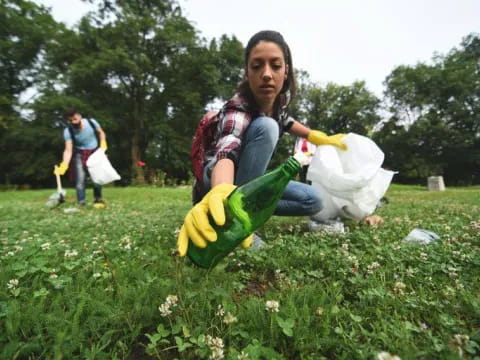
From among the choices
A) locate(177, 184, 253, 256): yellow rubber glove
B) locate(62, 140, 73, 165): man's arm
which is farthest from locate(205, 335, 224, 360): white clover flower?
locate(62, 140, 73, 165): man's arm

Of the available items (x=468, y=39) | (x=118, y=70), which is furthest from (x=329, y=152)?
(x=468, y=39)

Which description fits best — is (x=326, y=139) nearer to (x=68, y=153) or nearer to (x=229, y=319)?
(x=229, y=319)

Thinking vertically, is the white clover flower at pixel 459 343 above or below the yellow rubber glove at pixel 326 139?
below

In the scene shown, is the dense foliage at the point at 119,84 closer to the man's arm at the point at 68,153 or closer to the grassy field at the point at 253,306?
the man's arm at the point at 68,153

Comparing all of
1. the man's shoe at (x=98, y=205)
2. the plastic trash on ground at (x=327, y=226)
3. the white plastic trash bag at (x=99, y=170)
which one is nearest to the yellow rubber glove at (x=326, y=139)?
the plastic trash on ground at (x=327, y=226)

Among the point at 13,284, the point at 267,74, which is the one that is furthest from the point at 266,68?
the point at 13,284

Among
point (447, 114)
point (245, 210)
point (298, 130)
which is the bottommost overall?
point (245, 210)

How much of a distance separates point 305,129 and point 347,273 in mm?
1965

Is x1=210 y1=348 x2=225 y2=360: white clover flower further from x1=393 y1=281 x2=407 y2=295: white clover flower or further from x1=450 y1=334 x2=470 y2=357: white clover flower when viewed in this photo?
x1=393 y1=281 x2=407 y2=295: white clover flower

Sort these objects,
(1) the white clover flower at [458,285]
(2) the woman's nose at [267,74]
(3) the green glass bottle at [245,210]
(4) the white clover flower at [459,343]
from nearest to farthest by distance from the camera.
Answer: (4) the white clover flower at [459,343] < (3) the green glass bottle at [245,210] < (1) the white clover flower at [458,285] < (2) the woman's nose at [267,74]

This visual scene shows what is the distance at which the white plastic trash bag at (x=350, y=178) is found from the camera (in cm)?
267

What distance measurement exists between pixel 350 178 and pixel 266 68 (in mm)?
1365

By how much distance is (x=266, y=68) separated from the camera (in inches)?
77.5

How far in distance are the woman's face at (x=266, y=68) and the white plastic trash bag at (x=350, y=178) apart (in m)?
1.07
